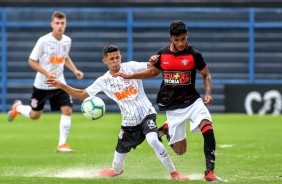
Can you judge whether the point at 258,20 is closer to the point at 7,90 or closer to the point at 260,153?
the point at 7,90

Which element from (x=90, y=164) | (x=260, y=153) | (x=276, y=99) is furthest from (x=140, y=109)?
(x=276, y=99)

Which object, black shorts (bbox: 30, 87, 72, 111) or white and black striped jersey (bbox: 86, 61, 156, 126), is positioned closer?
white and black striped jersey (bbox: 86, 61, 156, 126)

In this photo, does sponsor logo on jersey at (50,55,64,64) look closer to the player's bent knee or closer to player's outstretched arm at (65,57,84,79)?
player's outstretched arm at (65,57,84,79)

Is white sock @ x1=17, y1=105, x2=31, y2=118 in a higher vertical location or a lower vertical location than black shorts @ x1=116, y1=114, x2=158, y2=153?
lower

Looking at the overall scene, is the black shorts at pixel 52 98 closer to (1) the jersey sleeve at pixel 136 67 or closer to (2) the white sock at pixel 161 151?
(1) the jersey sleeve at pixel 136 67

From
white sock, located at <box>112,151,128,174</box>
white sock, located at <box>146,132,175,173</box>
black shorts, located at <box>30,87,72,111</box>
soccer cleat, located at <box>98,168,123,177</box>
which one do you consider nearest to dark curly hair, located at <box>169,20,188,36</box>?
white sock, located at <box>146,132,175,173</box>

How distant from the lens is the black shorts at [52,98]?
16.7 m

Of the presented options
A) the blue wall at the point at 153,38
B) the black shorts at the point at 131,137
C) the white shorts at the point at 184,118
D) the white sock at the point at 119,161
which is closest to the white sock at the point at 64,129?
the white sock at the point at 119,161

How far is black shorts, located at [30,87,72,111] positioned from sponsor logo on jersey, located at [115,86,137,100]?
15.3ft

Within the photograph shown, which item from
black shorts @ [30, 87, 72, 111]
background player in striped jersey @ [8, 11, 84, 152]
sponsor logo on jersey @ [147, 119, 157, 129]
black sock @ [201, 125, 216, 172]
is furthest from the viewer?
black shorts @ [30, 87, 72, 111]

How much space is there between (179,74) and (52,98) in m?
5.77

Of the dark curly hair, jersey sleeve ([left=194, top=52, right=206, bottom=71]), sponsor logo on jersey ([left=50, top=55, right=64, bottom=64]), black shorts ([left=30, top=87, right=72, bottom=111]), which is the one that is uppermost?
the dark curly hair

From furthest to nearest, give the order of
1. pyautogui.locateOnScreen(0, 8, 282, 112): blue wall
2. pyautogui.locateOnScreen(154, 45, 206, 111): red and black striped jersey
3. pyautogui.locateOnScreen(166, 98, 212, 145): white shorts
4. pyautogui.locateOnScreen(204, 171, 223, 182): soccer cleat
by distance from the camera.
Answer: pyautogui.locateOnScreen(0, 8, 282, 112): blue wall, pyautogui.locateOnScreen(154, 45, 206, 111): red and black striped jersey, pyautogui.locateOnScreen(166, 98, 212, 145): white shorts, pyautogui.locateOnScreen(204, 171, 223, 182): soccer cleat

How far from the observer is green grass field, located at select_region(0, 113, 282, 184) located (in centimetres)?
1186
